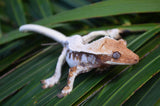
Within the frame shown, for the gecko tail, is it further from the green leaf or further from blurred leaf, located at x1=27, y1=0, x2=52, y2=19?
blurred leaf, located at x1=27, y1=0, x2=52, y2=19

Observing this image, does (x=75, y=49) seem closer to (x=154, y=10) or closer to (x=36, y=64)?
(x=36, y=64)

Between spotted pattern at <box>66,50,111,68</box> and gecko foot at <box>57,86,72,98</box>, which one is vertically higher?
spotted pattern at <box>66,50,111,68</box>

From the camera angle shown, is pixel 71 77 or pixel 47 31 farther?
pixel 47 31

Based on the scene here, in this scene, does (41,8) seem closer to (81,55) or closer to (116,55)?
(81,55)

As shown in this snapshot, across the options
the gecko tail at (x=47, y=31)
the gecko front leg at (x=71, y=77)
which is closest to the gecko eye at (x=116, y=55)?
the gecko front leg at (x=71, y=77)

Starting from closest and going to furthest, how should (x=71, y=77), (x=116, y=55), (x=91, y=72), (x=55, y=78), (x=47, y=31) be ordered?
1. (x=116, y=55)
2. (x=71, y=77)
3. (x=91, y=72)
4. (x=55, y=78)
5. (x=47, y=31)

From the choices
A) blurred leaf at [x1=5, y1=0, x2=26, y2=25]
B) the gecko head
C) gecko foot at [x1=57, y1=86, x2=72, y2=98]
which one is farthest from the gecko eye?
blurred leaf at [x1=5, y1=0, x2=26, y2=25]

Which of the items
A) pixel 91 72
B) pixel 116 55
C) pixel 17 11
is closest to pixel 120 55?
pixel 116 55

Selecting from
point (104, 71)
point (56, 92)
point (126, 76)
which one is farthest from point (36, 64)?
point (126, 76)
